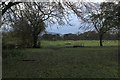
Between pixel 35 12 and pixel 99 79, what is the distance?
4.84 m

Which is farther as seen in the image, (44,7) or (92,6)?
(44,7)

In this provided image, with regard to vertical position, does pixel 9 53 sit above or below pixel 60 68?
above

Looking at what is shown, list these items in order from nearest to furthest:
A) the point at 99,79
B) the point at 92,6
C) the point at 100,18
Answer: the point at 99,79
the point at 92,6
the point at 100,18

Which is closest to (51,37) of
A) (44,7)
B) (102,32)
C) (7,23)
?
(102,32)

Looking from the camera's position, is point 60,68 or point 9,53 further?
point 9,53

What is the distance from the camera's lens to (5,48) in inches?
349

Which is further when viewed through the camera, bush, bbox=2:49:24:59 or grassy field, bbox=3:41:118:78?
bush, bbox=2:49:24:59

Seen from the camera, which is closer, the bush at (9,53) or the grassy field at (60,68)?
the grassy field at (60,68)

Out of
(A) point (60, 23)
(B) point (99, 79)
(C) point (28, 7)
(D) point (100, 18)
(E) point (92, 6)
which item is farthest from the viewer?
(D) point (100, 18)

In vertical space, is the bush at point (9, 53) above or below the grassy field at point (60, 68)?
above

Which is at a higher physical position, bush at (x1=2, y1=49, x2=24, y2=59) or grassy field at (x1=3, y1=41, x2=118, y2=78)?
bush at (x1=2, y1=49, x2=24, y2=59)

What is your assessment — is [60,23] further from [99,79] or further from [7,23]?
[99,79]

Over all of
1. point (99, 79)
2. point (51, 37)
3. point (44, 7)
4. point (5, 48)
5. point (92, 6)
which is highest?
point (44, 7)

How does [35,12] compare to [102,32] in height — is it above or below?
above
